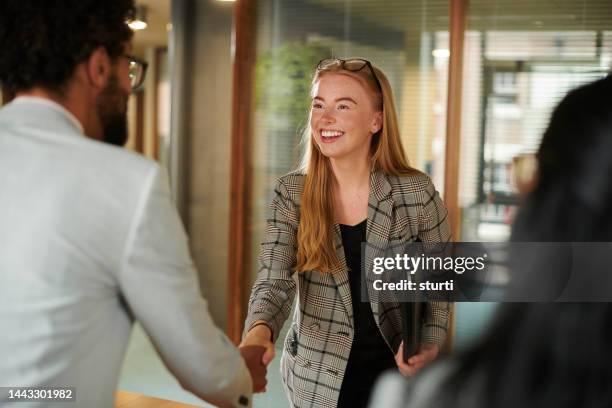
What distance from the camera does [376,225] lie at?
2078 millimetres

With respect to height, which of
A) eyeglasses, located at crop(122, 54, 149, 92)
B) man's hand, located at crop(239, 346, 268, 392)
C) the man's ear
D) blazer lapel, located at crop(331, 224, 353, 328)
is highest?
eyeglasses, located at crop(122, 54, 149, 92)

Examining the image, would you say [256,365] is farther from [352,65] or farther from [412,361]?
[352,65]

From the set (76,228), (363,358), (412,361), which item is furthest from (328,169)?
(76,228)

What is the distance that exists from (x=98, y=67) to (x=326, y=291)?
103 cm

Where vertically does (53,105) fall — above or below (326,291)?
above

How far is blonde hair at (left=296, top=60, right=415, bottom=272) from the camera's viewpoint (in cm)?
204

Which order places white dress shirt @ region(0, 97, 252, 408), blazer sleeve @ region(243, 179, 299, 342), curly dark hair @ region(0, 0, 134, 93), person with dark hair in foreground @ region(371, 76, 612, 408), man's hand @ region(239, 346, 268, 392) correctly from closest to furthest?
person with dark hair in foreground @ region(371, 76, 612, 408) < white dress shirt @ region(0, 97, 252, 408) < curly dark hair @ region(0, 0, 134, 93) < man's hand @ region(239, 346, 268, 392) < blazer sleeve @ region(243, 179, 299, 342)

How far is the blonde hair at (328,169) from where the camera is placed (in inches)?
80.2

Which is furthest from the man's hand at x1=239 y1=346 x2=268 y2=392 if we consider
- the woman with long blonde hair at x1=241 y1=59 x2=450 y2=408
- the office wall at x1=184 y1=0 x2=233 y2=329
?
the office wall at x1=184 y1=0 x2=233 y2=329

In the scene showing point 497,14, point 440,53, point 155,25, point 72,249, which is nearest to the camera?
point 72,249

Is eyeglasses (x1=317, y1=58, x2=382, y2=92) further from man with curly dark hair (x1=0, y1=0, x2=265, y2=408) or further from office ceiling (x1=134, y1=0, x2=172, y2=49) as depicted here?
office ceiling (x1=134, y1=0, x2=172, y2=49)

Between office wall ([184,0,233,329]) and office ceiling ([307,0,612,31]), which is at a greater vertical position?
office ceiling ([307,0,612,31])

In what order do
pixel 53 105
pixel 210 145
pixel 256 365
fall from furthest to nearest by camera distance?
pixel 210 145 < pixel 256 365 < pixel 53 105

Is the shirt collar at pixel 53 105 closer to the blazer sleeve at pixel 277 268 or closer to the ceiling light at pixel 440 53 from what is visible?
the blazer sleeve at pixel 277 268
